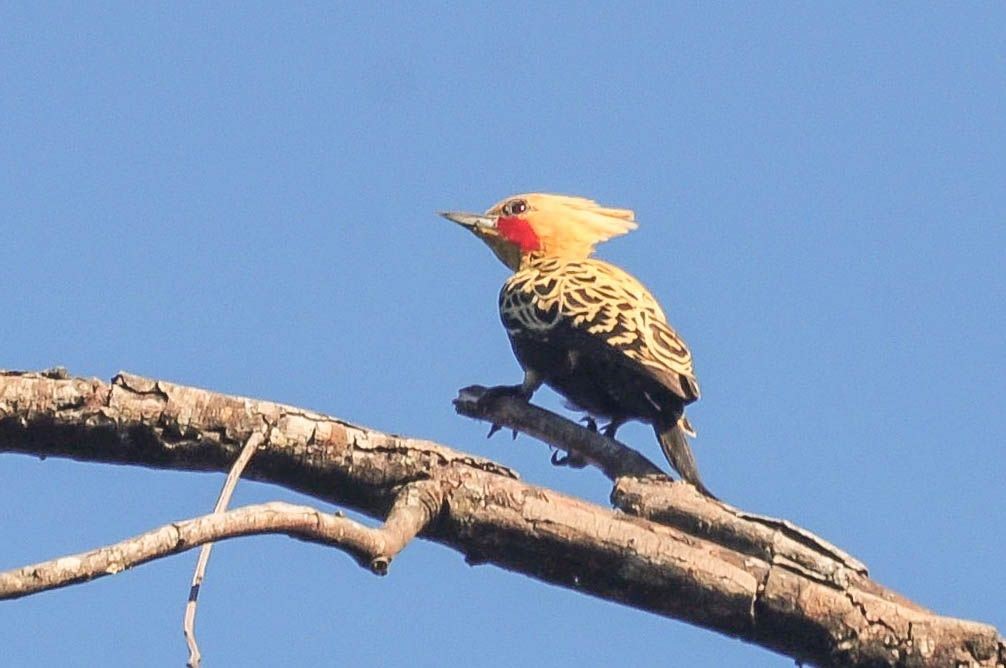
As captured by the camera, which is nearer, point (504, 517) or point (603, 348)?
point (504, 517)

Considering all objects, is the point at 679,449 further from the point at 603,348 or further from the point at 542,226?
the point at 542,226

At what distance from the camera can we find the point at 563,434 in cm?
805

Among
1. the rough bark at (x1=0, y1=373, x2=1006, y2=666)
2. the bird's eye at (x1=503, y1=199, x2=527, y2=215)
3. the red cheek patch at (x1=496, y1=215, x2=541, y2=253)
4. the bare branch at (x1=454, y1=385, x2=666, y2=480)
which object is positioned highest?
the bird's eye at (x1=503, y1=199, x2=527, y2=215)

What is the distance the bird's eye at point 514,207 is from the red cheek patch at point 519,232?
0.18 ft

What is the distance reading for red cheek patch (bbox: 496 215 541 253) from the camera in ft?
39.5

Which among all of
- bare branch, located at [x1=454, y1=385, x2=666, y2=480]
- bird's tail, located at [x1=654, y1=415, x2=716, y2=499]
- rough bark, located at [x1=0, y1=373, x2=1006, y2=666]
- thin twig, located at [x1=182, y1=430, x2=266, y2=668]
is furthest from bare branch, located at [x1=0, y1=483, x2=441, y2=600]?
bird's tail, located at [x1=654, y1=415, x2=716, y2=499]

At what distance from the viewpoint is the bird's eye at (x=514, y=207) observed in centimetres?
1222

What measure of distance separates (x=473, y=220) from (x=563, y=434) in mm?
4407

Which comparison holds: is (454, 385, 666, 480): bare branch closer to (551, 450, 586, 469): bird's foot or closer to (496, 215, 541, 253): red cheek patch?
(551, 450, 586, 469): bird's foot

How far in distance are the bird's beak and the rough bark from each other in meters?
6.03

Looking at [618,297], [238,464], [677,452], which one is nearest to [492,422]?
[677,452]

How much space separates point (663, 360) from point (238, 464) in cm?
421

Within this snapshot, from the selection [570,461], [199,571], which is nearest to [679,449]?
[570,461]

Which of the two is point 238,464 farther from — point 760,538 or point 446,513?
point 760,538
